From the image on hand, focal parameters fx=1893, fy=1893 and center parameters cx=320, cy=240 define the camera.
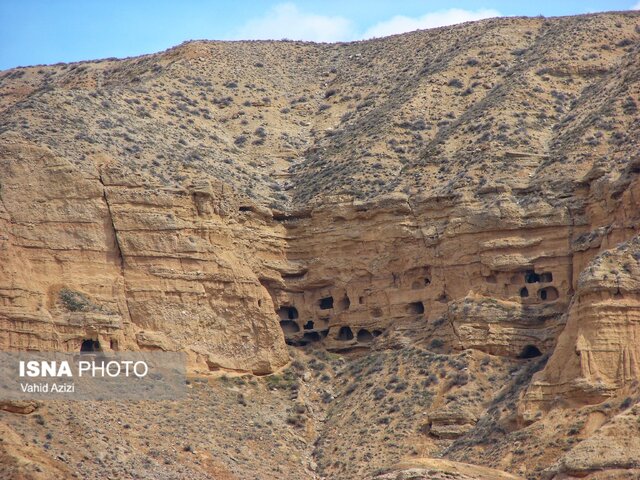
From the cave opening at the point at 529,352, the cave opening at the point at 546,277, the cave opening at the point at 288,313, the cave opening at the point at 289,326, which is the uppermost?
the cave opening at the point at 288,313

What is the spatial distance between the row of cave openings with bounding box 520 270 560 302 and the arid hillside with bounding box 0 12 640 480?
8 cm

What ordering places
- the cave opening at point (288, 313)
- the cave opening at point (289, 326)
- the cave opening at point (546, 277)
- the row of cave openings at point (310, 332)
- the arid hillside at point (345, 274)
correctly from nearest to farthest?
1. the arid hillside at point (345, 274)
2. the cave opening at point (546, 277)
3. the row of cave openings at point (310, 332)
4. the cave opening at point (289, 326)
5. the cave opening at point (288, 313)

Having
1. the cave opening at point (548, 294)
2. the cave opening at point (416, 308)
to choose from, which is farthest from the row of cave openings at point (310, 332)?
the cave opening at point (548, 294)

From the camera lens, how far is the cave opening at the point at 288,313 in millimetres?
76812

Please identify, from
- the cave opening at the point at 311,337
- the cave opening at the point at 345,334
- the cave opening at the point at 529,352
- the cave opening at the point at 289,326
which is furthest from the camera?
the cave opening at the point at 289,326

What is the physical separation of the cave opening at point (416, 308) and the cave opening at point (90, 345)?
12996mm

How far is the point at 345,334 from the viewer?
76.1 metres

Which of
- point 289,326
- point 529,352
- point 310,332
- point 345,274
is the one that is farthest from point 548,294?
point 289,326

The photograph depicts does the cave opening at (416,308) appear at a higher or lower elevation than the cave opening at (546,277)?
higher

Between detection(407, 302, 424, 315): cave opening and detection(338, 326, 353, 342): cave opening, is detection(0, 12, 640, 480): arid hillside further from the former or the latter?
detection(407, 302, 424, 315): cave opening

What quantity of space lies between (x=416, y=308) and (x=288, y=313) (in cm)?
567

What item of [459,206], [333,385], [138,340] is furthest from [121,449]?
[459,206]

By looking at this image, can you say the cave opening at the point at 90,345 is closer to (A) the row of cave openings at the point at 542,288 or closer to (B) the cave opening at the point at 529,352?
(B) the cave opening at the point at 529,352

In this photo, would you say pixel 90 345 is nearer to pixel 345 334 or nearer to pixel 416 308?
pixel 345 334
